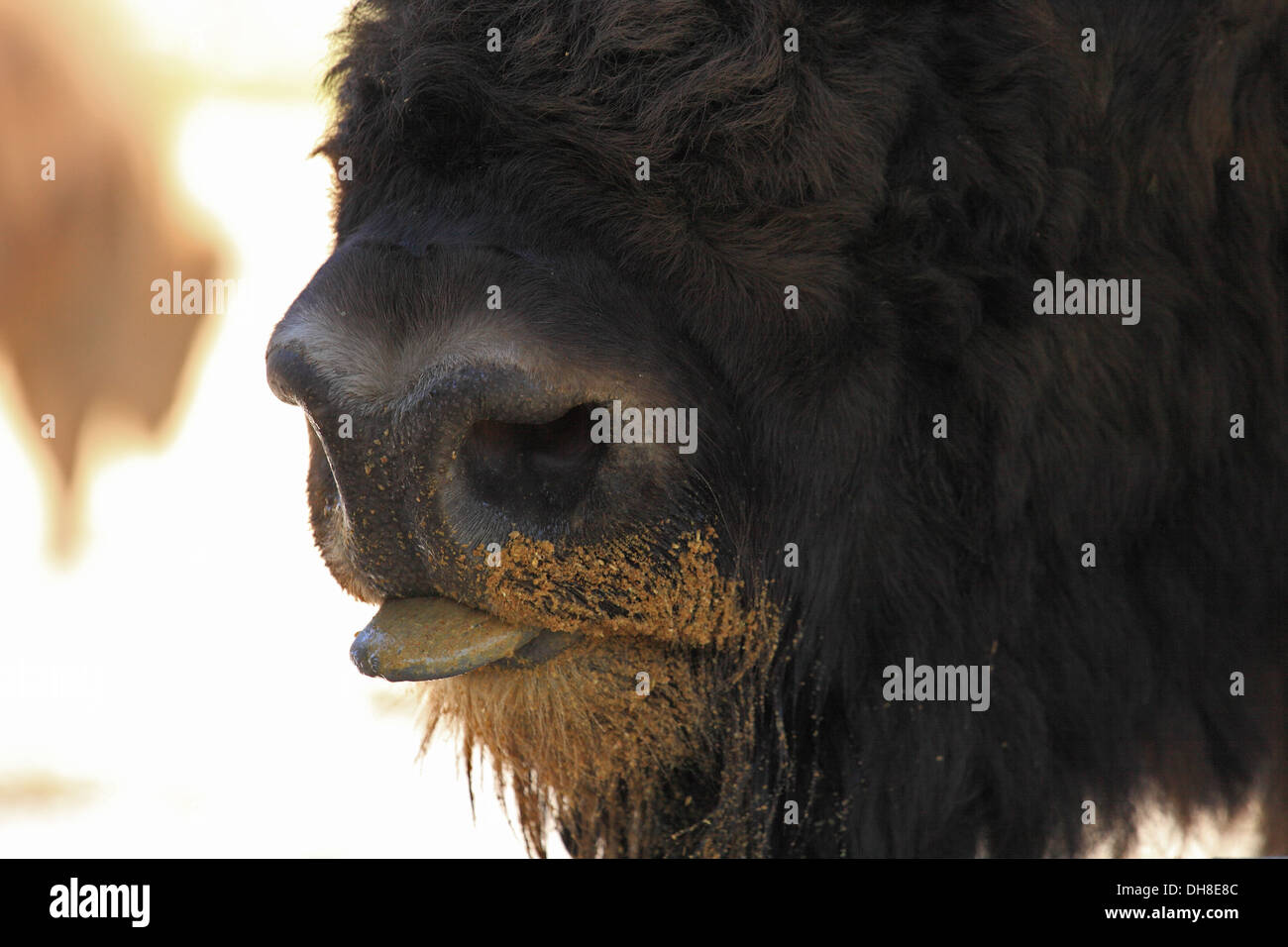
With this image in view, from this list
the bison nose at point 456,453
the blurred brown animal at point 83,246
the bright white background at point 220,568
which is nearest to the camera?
the bison nose at point 456,453

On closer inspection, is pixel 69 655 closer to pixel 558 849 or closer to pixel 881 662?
pixel 558 849

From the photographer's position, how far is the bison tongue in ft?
4.30

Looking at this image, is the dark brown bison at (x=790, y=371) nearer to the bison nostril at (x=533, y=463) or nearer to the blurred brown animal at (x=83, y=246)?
the bison nostril at (x=533, y=463)

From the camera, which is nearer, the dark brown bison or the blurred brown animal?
the dark brown bison

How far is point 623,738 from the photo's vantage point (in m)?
1.50

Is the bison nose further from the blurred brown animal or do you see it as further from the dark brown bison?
the blurred brown animal

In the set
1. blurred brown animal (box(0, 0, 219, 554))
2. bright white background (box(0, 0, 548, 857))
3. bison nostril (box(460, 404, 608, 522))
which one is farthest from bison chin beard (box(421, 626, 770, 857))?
blurred brown animal (box(0, 0, 219, 554))

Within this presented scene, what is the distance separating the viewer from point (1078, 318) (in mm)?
1431

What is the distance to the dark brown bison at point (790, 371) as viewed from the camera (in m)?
1.29

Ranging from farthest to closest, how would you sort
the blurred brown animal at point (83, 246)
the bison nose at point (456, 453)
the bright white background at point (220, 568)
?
the blurred brown animal at point (83, 246)
the bright white background at point (220, 568)
the bison nose at point (456, 453)

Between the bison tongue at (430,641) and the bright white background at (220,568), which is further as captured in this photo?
the bright white background at (220,568)

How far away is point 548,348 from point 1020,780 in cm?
85

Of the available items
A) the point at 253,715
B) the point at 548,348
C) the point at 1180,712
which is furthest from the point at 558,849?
the point at 253,715

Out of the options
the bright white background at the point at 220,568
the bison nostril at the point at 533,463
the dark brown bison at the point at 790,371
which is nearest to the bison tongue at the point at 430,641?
the dark brown bison at the point at 790,371
